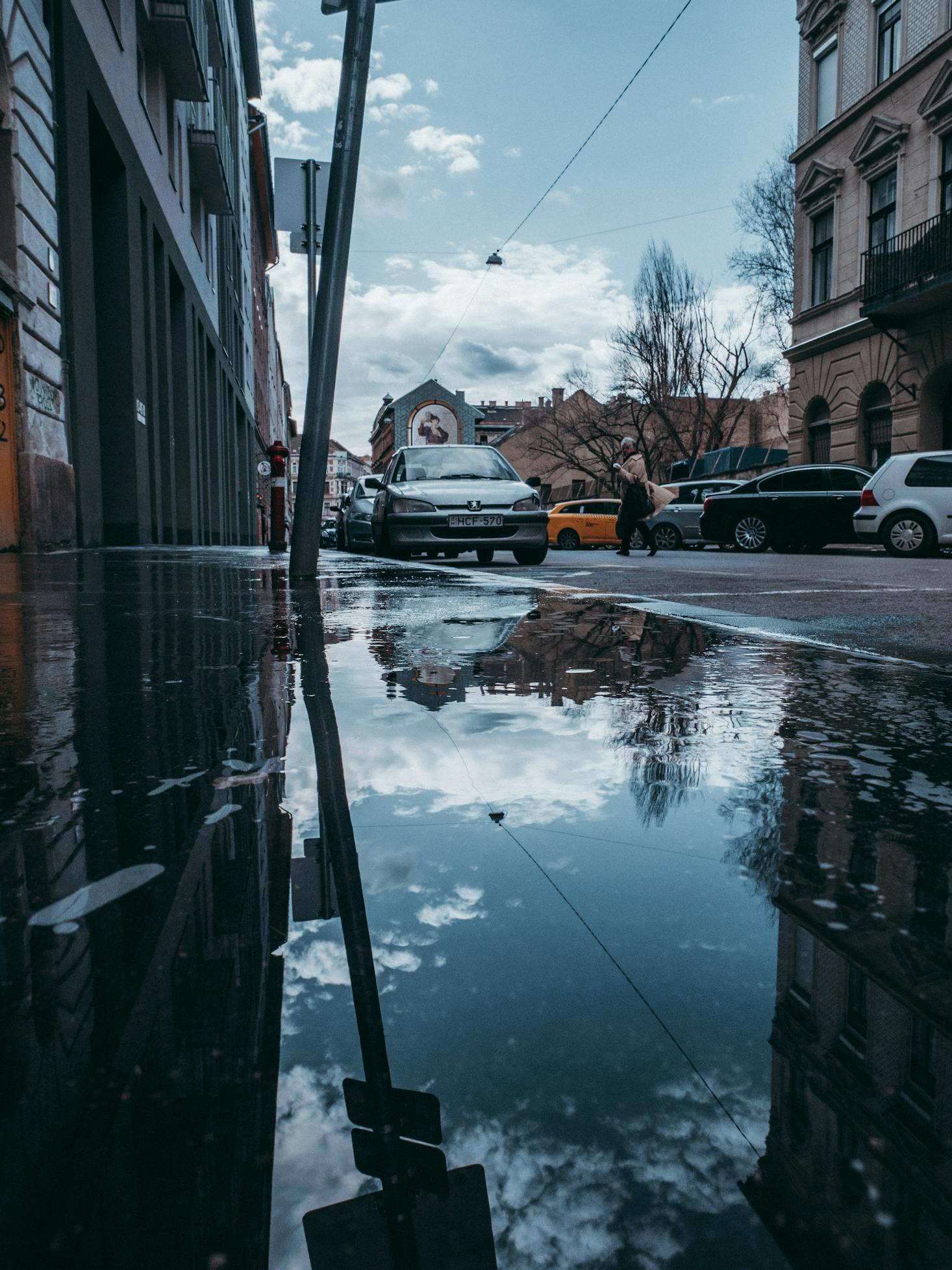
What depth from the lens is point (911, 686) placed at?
79.6 inches

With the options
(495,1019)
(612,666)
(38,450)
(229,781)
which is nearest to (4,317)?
(38,450)

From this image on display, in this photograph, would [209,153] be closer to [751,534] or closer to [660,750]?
[751,534]

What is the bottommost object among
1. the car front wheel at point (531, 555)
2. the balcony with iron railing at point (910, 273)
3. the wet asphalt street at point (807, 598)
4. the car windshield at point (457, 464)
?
the wet asphalt street at point (807, 598)

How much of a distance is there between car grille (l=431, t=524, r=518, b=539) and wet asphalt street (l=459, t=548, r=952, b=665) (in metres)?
0.63

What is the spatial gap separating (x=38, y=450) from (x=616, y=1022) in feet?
32.9

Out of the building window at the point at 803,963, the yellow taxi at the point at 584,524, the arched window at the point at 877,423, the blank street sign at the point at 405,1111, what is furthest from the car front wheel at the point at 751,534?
the blank street sign at the point at 405,1111

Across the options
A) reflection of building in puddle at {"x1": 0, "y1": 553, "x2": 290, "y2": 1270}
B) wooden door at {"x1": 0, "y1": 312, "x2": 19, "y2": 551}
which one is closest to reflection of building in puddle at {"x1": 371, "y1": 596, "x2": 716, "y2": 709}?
reflection of building in puddle at {"x1": 0, "y1": 553, "x2": 290, "y2": 1270}

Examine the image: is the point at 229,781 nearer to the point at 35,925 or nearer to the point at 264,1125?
the point at 35,925

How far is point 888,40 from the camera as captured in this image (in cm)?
2245

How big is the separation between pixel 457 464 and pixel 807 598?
22.9 feet

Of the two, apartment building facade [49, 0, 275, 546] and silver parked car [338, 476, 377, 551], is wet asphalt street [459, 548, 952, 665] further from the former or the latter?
silver parked car [338, 476, 377, 551]

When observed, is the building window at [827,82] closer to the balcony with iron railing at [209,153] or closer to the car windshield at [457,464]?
the balcony with iron railing at [209,153]

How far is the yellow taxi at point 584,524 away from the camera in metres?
28.5

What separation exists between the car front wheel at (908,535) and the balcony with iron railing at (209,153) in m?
14.1
